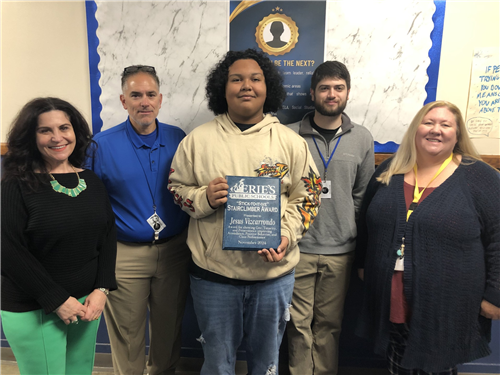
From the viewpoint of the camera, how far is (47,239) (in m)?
1.15

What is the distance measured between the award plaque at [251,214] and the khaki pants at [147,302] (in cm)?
57

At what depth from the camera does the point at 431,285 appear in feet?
4.33

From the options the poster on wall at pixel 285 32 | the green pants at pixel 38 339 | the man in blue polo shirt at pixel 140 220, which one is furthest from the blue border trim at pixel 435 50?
the green pants at pixel 38 339

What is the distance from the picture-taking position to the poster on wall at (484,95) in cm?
186

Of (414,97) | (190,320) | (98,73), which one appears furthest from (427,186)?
(98,73)

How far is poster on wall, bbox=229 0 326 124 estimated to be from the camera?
185cm

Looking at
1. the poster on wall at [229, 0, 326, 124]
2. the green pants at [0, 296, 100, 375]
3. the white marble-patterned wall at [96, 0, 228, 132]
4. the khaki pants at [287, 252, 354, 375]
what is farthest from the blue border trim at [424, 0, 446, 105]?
the green pants at [0, 296, 100, 375]

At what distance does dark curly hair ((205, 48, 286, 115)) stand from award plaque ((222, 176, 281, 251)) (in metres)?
0.51

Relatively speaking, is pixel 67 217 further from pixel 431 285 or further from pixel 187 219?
pixel 431 285

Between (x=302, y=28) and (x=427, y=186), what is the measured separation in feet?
3.95

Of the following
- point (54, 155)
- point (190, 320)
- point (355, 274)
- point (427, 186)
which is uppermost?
point (54, 155)

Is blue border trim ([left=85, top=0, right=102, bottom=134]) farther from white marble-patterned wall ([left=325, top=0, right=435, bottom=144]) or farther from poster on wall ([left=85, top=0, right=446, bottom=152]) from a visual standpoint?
white marble-patterned wall ([left=325, top=0, right=435, bottom=144])

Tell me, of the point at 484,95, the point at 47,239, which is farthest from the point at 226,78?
the point at 484,95

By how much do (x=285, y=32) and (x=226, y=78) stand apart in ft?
2.26
